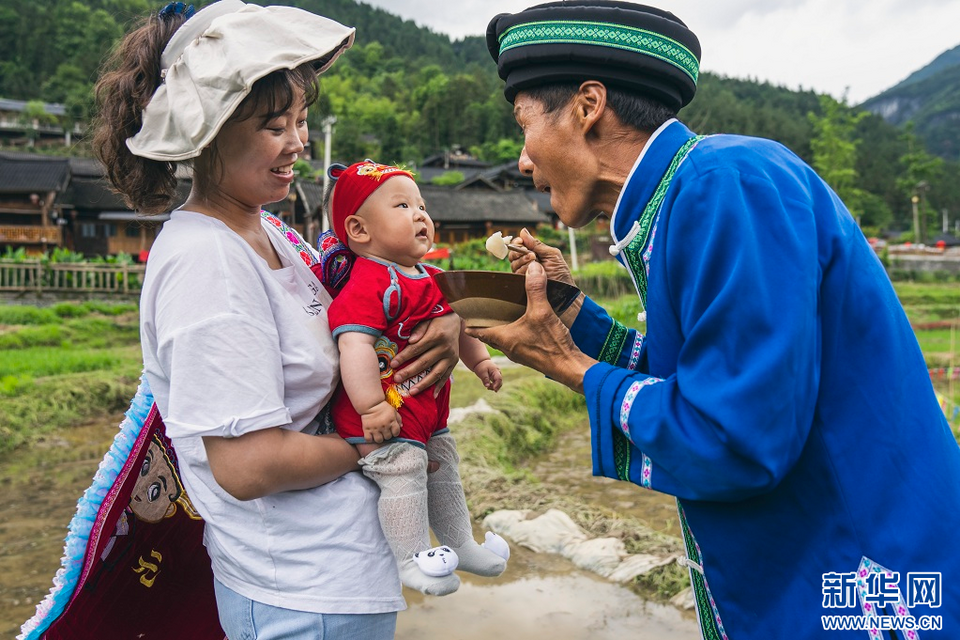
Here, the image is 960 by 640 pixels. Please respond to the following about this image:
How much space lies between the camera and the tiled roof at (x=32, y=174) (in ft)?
92.9

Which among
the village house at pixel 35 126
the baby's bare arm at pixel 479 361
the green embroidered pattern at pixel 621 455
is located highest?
the village house at pixel 35 126

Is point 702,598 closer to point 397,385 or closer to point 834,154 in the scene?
point 397,385

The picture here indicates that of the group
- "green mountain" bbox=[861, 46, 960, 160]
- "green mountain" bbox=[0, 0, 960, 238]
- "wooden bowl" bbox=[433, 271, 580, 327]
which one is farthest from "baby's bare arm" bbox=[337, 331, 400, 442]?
"green mountain" bbox=[861, 46, 960, 160]

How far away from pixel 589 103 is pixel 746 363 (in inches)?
26.4

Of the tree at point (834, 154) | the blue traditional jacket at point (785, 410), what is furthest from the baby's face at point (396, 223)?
the tree at point (834, 154)

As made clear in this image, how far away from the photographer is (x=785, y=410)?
123 cm

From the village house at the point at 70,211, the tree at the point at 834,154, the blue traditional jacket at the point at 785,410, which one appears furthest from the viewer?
the tree at the point at 834,154

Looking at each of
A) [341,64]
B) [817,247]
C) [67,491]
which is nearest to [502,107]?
[341,64]

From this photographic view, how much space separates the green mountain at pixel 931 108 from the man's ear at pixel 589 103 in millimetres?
127822

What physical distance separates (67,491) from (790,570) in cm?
689

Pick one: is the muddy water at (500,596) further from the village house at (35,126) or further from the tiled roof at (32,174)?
the village house at (35,126)

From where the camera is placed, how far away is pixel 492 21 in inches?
71.2

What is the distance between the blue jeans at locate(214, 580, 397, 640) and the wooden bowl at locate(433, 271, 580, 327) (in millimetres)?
698

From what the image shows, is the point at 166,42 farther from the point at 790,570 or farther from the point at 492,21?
the point at 790,570
